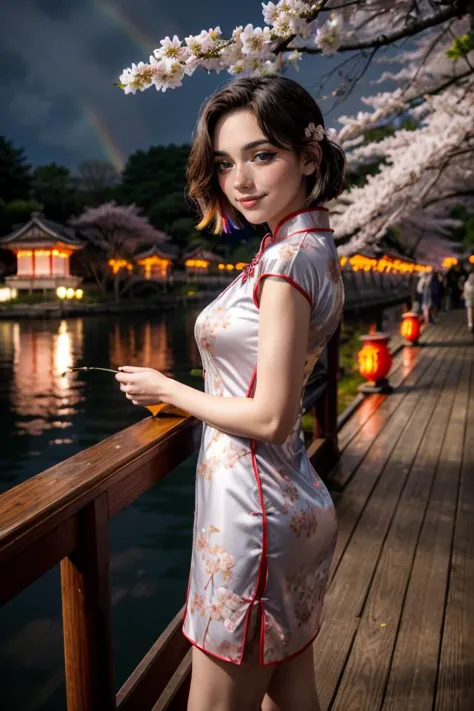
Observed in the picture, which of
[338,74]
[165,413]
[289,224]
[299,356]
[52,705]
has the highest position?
[338,74]

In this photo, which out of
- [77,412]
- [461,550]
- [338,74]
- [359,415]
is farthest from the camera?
[77,412]

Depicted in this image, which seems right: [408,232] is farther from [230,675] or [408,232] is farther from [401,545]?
[230,675]

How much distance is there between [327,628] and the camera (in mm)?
2354

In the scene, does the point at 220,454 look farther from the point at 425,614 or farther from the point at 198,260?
the point at 198,260

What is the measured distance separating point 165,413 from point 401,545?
1952 mm

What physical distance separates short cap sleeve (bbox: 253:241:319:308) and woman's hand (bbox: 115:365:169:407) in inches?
11.1

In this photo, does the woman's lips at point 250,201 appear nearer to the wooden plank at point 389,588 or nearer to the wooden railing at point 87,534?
the wooden railing at point 87,534

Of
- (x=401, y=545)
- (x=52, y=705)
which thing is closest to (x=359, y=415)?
(x=401, y=545)

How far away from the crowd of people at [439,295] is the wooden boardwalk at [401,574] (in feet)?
30.4

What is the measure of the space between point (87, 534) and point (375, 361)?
619cm

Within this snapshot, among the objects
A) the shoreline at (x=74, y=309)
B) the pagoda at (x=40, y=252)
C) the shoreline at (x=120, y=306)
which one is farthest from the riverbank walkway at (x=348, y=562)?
the pagoda at (x=40, y=252)

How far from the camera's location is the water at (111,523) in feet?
14.0

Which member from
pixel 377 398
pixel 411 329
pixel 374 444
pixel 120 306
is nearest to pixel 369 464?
pixel 374 444

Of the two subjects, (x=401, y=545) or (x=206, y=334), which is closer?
(x=206, y=334)
